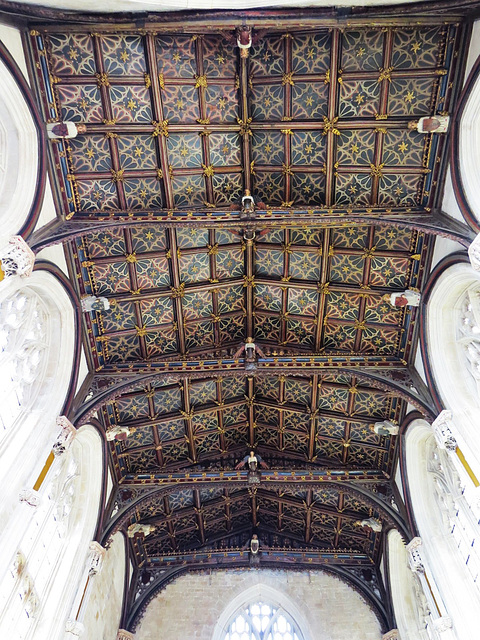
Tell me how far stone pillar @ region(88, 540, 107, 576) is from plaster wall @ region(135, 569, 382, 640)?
15.8ft

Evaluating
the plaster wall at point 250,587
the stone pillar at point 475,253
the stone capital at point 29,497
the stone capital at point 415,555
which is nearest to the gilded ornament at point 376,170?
the stone pillar at point 475,253

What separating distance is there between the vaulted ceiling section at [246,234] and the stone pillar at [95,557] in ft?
5.10

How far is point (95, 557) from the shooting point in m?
13.0

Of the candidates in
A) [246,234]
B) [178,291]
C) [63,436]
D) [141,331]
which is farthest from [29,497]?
[246,234]

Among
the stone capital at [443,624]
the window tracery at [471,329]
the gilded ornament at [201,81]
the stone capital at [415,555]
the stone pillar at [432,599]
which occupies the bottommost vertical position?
the stone capital at [443,624]

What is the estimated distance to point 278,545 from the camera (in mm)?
18266

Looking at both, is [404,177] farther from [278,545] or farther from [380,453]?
[278,545]

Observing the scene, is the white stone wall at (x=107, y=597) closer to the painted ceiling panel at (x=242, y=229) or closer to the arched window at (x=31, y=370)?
the painted ceiling panel at (x=242, y=229)

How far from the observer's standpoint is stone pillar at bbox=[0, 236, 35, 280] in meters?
9.06

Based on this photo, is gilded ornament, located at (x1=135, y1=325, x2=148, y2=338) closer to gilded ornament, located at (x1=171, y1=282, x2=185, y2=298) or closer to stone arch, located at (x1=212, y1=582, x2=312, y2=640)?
gilded ornament, located at (x1=171, y1=282, x2=185, y2=298)

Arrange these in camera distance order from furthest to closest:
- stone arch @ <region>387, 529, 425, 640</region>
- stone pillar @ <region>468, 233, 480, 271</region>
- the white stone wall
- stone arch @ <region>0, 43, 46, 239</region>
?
stone arch @ <region>387, 529, 425, 640</region> → the white stone wall → stone arch @ <region>0, 43, 46, 239</region> → stone pillar @ <region>468, 233, 480, 271</region>

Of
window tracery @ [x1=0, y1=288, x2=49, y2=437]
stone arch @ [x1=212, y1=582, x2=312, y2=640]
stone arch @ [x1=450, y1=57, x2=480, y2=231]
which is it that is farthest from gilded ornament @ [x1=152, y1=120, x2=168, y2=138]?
stone arch @ [x1=212, y1=582, x2=312, y2=640]

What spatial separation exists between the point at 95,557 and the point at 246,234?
29.0 ft

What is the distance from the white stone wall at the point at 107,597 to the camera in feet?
44.3
